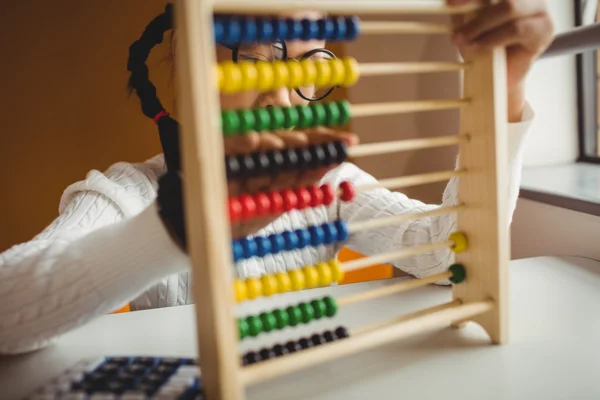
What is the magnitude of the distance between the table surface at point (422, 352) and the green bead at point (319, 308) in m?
0.06

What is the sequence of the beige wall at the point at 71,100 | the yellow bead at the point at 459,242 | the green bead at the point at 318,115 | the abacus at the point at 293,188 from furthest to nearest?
the beige wall at the point at 71,100 < the yellow bead at the point at 459,242 < the green bead at the point at 318,115 < the abacus at the point at 293,188

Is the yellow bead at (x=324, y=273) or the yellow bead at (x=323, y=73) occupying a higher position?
the yellow bead at (x=323, y=73)

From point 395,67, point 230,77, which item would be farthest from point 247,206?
point 395,67

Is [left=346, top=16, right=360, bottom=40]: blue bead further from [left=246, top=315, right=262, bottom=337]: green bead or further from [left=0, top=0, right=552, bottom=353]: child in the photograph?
[left=246, top=315, right=262, bottom=337]: green bead

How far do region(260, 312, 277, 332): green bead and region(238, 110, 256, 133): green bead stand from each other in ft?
0.61

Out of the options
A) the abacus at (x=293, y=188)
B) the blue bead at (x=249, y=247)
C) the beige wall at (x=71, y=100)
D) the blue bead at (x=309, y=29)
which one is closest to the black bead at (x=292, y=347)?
the abacus at (x=293, y=188)

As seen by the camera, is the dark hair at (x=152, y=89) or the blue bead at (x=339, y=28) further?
the dark hair at (x=152, y=89)

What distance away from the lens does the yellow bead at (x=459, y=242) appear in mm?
610

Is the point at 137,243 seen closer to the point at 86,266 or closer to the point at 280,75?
the point at 86,266

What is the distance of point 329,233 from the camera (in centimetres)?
52

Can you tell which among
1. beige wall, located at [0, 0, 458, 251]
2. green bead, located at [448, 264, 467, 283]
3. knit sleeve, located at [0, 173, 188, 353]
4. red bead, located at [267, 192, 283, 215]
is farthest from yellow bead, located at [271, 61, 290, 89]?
beige wall, located at [0, 0, 458, 251]

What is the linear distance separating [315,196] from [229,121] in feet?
0.41

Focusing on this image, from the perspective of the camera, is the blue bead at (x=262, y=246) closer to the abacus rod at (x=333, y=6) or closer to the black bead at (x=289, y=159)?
the black bead at (x=289, y=159)

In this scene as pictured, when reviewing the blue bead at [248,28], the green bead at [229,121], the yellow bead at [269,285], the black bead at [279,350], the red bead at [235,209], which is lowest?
the black bead at [279,350]
